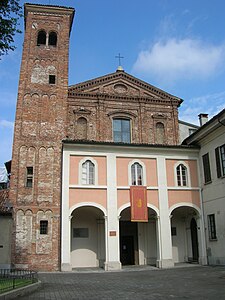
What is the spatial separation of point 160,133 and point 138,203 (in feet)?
25.9

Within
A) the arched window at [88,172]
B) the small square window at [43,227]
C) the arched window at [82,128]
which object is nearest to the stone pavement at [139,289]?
the small square window at [43,227]

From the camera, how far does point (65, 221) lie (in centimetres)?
1861

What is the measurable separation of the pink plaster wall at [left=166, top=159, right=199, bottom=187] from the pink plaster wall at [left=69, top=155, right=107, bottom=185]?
4.09 metres

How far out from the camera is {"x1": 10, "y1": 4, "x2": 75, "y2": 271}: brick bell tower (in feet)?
60.7

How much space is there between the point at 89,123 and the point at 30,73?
548 cm

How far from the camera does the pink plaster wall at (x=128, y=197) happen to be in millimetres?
19609

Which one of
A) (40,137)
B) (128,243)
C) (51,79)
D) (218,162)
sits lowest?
(128,243)

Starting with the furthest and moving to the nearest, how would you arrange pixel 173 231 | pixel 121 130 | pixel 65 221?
pixel 121 130
pixel 173 231
pixel 65 221

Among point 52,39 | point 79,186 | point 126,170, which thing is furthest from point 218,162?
point 52,39

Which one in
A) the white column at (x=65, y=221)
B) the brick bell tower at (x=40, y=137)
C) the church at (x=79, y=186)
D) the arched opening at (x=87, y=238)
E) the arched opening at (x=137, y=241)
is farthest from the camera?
the arched opening at (x=137, y=241)

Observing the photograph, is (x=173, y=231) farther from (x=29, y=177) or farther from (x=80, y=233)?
(x=29, y=177)

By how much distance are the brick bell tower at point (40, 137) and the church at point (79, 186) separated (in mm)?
56

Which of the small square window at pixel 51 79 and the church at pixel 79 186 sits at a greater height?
the small square window at pixel 51 79

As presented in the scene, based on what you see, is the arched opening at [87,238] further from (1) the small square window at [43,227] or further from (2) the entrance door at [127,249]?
(1) the small square window at [43,227]
